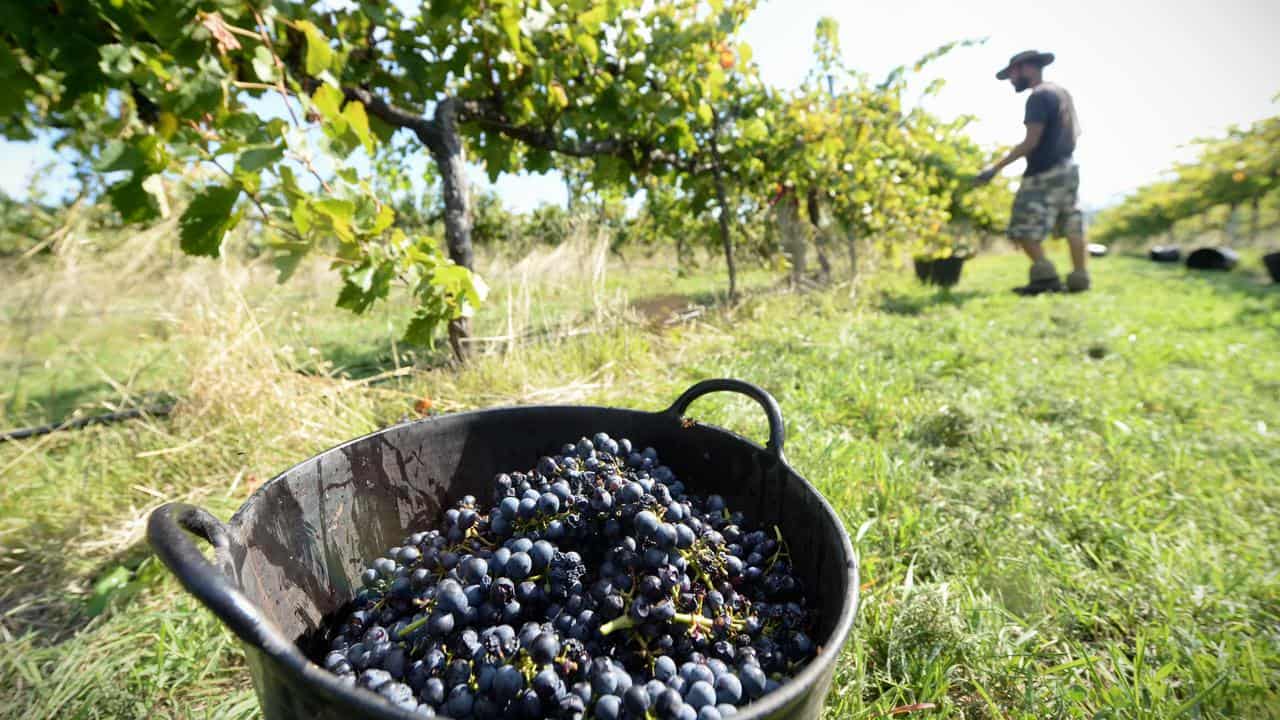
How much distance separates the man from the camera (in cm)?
665

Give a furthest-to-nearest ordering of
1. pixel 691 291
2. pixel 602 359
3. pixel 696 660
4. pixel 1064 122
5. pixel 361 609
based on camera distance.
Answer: pixel 691 291 < pixel 1064 122 < pixel 602 359 < pixel 361 609 < pixel 696 660

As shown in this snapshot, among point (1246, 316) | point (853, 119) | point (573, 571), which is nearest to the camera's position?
point (573, 571)

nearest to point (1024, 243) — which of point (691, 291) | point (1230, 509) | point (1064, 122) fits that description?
point (1064, 122)

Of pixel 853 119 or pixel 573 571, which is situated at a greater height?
pixel 853 119

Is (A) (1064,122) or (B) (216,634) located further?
(A) (1064,122)

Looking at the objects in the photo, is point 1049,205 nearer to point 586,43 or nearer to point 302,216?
point 586,43

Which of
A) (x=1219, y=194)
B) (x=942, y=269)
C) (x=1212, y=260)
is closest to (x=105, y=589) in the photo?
(x=942, y=269)

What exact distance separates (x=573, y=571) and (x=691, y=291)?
8.47 meters

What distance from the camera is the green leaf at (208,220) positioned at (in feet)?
5.39

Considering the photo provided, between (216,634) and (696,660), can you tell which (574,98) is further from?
(696,660)

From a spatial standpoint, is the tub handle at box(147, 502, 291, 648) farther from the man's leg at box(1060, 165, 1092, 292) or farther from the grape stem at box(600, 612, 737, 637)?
the man's leg at box(1060, 165, 1092, 292)

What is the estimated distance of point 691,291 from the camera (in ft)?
30.0

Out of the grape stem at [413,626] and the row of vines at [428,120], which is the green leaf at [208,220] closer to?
the row of vines at [428,120]

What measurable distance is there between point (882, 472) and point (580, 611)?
66.9 inches
